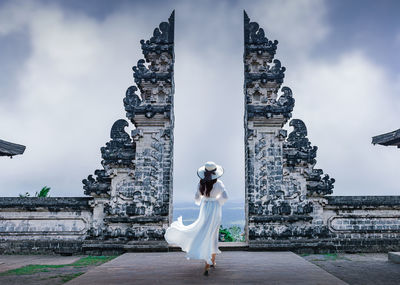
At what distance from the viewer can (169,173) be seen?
9.34 m

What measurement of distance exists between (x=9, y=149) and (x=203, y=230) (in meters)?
4.50

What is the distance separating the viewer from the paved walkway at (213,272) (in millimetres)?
4766

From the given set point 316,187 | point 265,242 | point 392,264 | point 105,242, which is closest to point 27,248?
point 105,242

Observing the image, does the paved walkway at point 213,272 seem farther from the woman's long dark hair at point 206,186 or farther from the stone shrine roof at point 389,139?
Answer: the stone shrine roof at point 389,139

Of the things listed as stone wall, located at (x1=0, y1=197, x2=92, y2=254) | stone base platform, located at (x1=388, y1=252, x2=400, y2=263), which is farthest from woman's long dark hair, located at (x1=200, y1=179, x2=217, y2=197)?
stone wall, located at (x1=0, y1=197, x2=92, y2=254)

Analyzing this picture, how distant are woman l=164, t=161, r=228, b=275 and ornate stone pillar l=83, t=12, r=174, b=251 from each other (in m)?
2.87

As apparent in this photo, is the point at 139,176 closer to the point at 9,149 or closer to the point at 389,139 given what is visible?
the point at 9,149

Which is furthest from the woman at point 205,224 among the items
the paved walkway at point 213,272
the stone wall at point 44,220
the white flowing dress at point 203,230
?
the stone wall at point 44,220

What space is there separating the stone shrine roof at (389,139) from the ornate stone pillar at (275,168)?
2251mm

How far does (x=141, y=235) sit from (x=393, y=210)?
7.03 m

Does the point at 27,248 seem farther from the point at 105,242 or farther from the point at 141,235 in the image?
the point at 141,235

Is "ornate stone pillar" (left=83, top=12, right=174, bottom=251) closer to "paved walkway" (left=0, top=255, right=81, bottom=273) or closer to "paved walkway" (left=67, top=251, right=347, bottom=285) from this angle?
"paved walkway" (left=0, top=255, right=81, bottom=273)

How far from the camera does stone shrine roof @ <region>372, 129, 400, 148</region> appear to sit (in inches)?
263

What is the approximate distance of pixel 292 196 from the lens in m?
9.18
